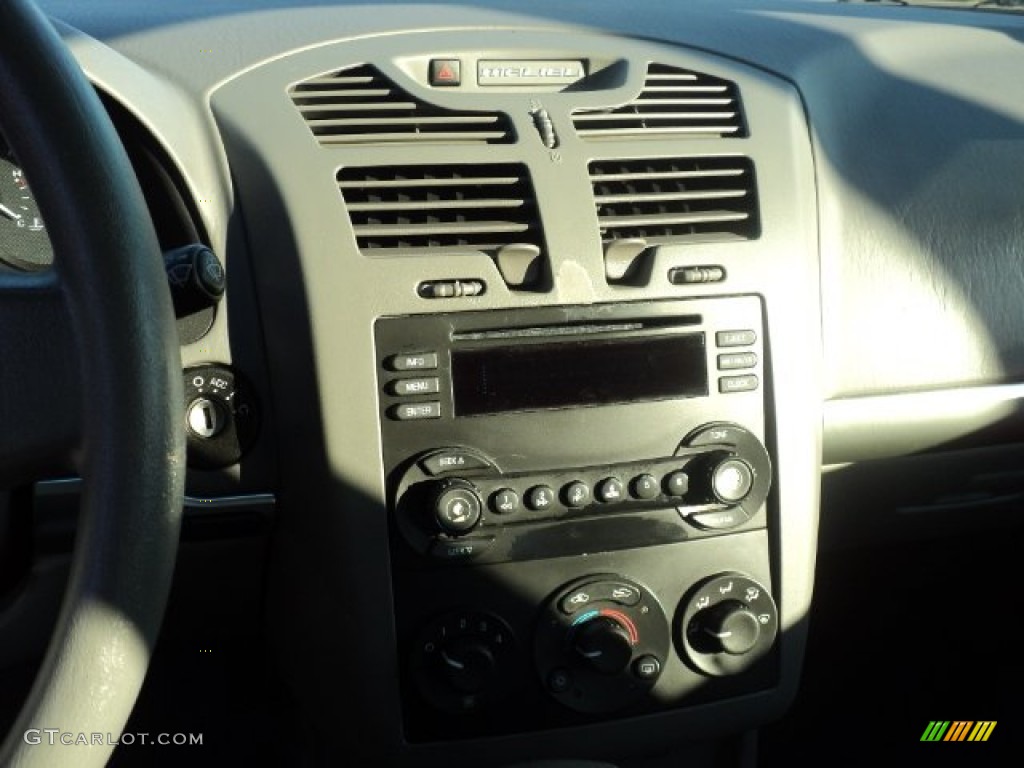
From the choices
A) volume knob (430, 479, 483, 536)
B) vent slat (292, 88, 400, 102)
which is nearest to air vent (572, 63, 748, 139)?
vent slat (292, 88, 400, 102)

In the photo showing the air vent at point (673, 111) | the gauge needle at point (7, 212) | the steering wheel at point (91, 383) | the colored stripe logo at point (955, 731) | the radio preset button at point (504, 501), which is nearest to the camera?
the steering wheel at point (91, 383)

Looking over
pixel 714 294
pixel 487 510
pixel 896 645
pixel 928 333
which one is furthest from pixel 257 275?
pixel 896 645

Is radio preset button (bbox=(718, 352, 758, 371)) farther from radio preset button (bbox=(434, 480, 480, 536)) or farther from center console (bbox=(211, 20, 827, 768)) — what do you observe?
radio preset button (bbox=(434, 480, 480, 536))

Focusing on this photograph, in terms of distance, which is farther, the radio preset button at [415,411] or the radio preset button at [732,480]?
the radio preset button at [732,480]

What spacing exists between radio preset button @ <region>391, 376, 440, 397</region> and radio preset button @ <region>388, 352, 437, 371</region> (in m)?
0.01

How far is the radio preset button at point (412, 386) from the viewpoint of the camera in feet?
5.77

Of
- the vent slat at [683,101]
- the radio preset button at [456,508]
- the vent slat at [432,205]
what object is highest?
the vent slat at [683,101]

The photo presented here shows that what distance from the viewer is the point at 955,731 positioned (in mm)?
2688

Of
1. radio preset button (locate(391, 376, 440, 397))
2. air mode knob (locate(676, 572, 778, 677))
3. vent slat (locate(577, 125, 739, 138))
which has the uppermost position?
vent slat (locate(577, 125, 739, 138))

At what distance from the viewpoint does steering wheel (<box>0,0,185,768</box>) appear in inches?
47.4

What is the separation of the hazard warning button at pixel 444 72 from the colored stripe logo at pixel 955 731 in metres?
1.49

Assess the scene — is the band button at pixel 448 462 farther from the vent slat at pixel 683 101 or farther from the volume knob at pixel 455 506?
the vent slat at pixel 683 101

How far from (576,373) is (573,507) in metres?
0.16

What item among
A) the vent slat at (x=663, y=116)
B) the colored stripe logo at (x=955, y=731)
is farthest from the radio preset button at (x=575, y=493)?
the colored stripe logo at (x=955, y=731)
